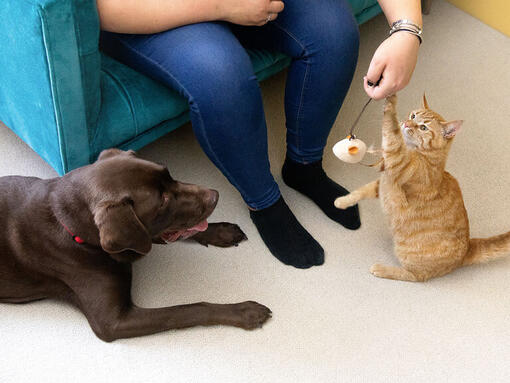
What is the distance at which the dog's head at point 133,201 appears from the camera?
116cm

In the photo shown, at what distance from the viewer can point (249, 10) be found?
1337 millimetres

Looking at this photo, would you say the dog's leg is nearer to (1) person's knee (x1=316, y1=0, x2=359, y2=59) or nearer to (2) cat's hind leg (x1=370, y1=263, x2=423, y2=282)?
(2) cat's hind leg (x1=370, y1=263, x2=423, y2=282)

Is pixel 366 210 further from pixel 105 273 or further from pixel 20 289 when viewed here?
pixel 20 289

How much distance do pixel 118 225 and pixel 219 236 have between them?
0.51 metres

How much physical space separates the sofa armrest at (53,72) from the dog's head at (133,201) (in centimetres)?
17

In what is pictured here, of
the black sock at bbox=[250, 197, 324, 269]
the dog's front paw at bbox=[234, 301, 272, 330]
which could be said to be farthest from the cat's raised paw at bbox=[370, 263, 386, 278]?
the dog's front paw at bbox=[234, 301, 272, 330]

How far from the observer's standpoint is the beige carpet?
1.38 meters

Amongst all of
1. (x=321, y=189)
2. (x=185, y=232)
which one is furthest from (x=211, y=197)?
(x=321, y=189)

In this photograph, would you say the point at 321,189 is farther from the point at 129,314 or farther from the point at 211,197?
the point at 129,314

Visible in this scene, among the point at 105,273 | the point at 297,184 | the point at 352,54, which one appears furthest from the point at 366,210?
the point at 105,273

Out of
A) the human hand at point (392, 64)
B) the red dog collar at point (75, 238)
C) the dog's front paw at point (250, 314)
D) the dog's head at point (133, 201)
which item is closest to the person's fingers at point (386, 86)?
the human hand at point (392, 64)

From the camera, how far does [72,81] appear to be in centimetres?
129

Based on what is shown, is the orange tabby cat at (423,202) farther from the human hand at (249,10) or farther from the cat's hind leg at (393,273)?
the human hand at (249,10)

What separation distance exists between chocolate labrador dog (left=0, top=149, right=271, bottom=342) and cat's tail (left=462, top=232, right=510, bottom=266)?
62cm
